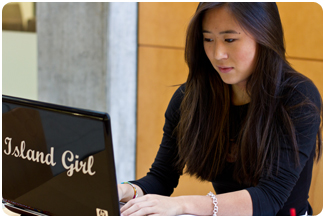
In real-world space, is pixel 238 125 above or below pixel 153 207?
above

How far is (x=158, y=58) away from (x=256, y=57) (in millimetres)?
1378

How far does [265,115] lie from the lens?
126 centimetres

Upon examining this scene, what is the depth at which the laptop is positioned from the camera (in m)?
0.73

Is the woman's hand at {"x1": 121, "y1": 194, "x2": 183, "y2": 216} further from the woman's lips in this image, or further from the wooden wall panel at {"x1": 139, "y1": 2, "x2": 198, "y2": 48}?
the wooden wall panel at {"x1": 139, "y1": 2, "x2": 198, "y2": 48}

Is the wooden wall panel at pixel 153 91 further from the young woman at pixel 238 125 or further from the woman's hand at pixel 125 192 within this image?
the woman's hand at pixel 125 192

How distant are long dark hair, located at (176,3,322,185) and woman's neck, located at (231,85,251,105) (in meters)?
0.03

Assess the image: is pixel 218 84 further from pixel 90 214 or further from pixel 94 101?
pixel 94 101

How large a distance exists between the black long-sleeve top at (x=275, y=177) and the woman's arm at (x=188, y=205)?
4 cm

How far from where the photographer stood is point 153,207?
3.19ft

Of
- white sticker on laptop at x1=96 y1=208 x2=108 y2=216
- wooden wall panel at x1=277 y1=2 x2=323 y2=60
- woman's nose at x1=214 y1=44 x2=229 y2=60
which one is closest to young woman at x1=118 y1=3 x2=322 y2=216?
woman's nose at x1=214 y1=44 x2=229 y2=60

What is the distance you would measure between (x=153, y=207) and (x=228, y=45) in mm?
580

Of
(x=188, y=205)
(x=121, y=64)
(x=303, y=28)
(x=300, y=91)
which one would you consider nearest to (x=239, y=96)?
(x=300, y=91)

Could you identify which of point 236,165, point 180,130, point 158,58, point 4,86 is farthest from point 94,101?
point 236,165

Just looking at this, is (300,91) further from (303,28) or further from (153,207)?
(303,28)
